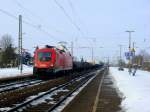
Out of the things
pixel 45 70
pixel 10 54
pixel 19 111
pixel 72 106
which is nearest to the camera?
pixel 19 111

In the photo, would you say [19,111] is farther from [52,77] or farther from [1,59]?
[1,59]

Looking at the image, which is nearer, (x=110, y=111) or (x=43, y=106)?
(x=110, y=111)

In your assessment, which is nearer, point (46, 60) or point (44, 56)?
point (46, 60)

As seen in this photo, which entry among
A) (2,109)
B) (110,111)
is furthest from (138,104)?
(2,109)

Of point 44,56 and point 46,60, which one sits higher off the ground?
point 44,56

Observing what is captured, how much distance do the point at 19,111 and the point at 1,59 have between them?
10575 centimetres

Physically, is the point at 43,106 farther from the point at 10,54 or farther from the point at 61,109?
the point at 10,54

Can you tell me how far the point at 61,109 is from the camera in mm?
15719

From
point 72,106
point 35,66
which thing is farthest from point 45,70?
point 72,106

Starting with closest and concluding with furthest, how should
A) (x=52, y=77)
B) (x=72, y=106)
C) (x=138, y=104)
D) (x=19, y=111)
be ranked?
(x=19, y=111) < (x=138, y=104) < (x=72, y=106) < (x=52, y=77)

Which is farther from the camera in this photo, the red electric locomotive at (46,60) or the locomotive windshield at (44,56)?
the locomotive windshield at (44,56)

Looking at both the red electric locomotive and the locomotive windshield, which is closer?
the red electric locomotive

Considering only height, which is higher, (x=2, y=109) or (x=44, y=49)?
(x=44, y=49)

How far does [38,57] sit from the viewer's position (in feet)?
141
